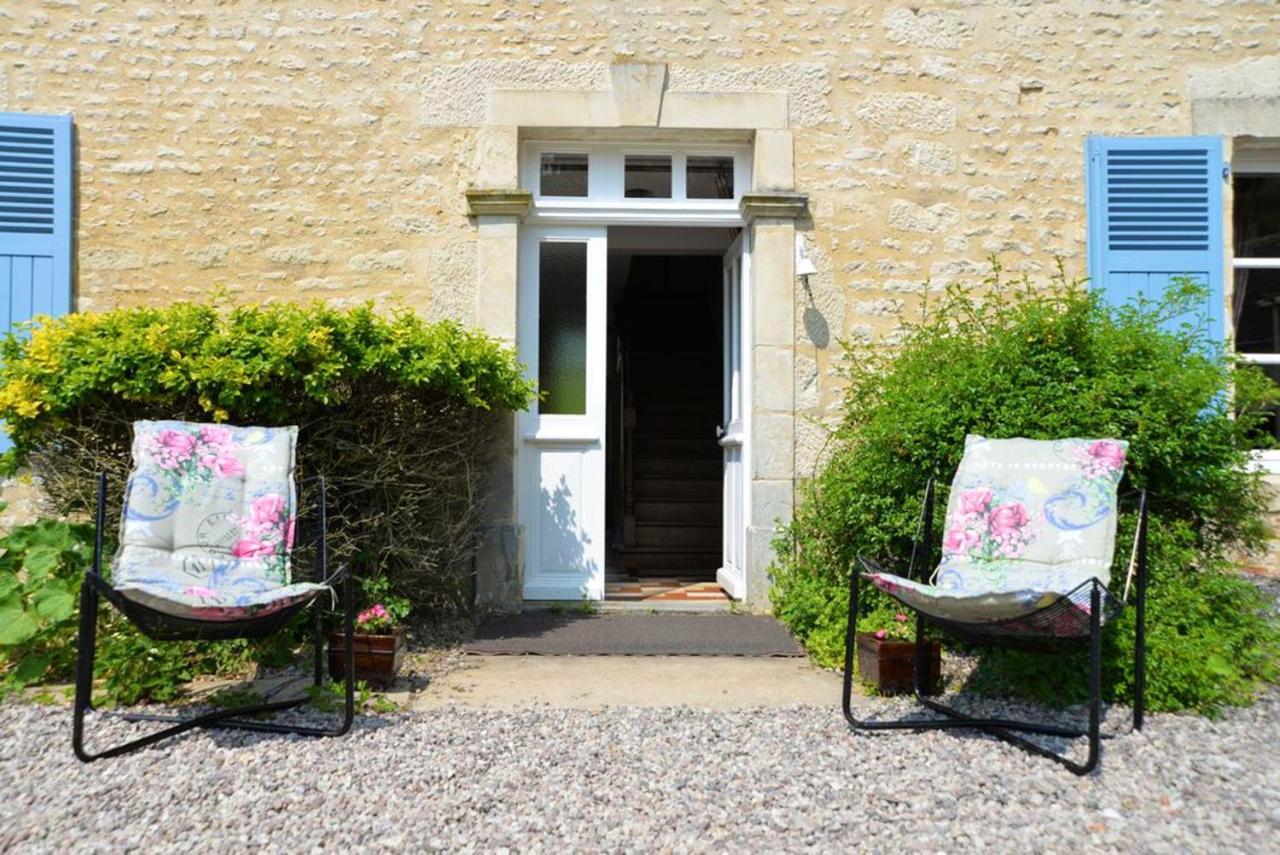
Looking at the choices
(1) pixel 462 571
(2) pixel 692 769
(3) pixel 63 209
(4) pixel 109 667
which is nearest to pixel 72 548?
(4) pixel 109 667

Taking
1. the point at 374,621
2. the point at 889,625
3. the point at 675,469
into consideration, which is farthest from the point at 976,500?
the point at 675,469

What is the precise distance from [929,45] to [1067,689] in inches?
131

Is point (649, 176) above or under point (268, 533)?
above

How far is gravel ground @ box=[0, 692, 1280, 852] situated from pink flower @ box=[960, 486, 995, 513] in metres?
0.77

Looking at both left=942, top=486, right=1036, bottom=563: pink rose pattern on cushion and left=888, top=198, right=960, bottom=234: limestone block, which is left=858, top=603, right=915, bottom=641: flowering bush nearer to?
left=942, top=486, right=1036, bottom=563: pink rose pattern on cushion

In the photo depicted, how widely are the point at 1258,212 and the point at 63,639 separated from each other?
243 inches

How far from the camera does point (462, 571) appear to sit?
4266mm

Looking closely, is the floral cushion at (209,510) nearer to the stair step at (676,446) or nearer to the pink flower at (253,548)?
the pink flower at (253,548)

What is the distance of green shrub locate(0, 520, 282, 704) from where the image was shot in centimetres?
307

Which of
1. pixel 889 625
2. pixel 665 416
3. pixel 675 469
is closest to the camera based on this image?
pixel 889 625

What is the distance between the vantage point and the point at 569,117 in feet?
15.1

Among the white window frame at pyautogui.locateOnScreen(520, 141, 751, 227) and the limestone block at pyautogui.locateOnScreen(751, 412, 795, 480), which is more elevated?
the white window frame at pyautogui.locateOnScreen(520, 141, 751, 227)

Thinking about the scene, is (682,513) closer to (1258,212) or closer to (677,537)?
(677,537)

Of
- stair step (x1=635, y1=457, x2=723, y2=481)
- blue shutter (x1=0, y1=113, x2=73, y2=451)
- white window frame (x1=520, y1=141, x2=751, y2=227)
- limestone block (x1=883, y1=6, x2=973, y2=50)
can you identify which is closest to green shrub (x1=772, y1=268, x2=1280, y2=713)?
white window frame (x1=520, y1=141, x2=751, y2=227)
